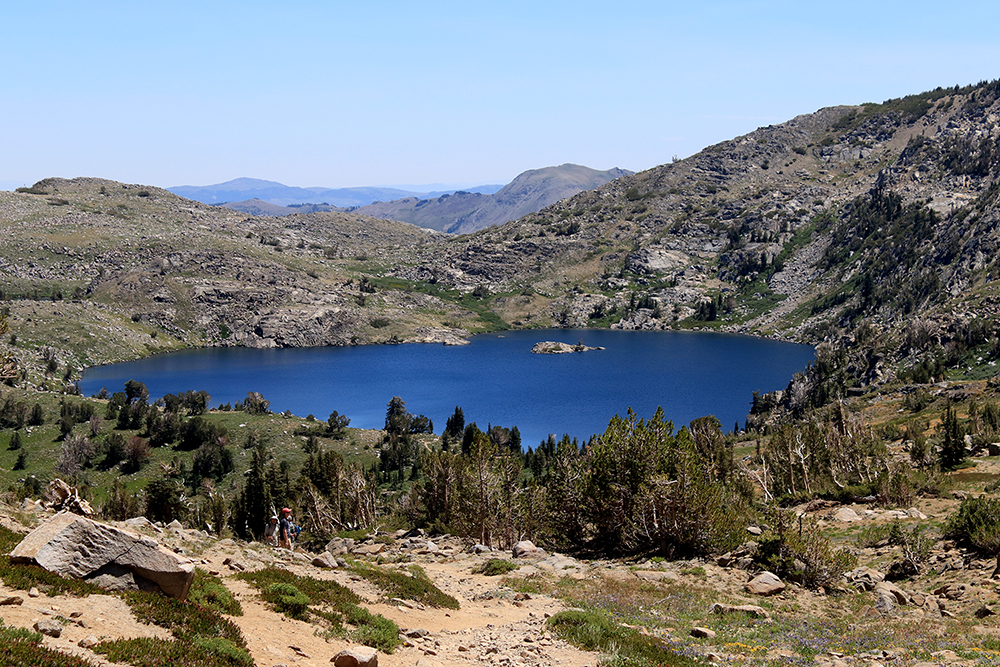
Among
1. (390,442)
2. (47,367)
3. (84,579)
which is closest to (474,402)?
(390,442)

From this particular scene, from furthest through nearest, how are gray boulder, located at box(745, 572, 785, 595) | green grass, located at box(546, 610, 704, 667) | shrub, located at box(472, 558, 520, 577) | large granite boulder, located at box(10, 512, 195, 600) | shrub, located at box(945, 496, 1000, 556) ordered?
shrub, located at box(472, 558, 520, 577)
gray boulder, located at box(745, 572, 785, 595)
shrub, located at box(945, 496, 1000, 556)
green grass, located at box(546, 610, 704, 667)
large granite boulder, located at box(10, 512, 195, 600)

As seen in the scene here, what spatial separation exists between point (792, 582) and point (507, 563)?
1323 centimetres

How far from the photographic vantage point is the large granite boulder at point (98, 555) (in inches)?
666

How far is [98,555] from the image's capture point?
17250 millimetres

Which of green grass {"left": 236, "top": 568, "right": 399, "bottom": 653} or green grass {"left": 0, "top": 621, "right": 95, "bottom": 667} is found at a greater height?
green grass {"left": 0, "top": 621, "right": 95, "bottom": 667}

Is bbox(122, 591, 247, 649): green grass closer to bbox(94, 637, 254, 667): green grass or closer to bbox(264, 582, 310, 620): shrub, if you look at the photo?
bbox(94, 637, 254, 667): green grass

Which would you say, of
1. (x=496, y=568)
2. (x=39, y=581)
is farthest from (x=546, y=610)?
(x=39, y=581)

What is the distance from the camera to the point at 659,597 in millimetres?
30016

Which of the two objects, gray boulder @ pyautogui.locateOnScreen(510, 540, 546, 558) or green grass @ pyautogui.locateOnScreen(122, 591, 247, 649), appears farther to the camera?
gray boulder @ pyautogui.locateOnScreen(510, 540, 546, 558)

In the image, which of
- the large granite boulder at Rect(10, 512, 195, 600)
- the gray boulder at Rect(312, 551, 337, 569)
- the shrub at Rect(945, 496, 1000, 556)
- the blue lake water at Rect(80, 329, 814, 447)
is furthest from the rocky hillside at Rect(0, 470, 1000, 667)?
the blue lake water at Rect(80, 329, 814, 447)

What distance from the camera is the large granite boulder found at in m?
16.9

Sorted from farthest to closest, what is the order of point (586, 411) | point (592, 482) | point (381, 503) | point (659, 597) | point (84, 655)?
point (586, 411), point (381, 503), point (592, 482), point (659, 597), point (84, 655)

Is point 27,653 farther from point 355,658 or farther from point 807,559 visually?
point 807,559

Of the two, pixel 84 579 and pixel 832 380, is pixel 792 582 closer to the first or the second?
pixel 84 579
